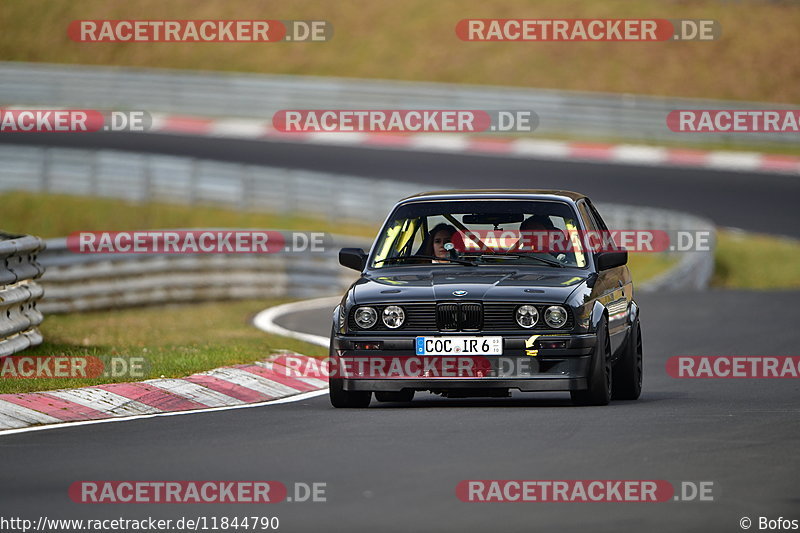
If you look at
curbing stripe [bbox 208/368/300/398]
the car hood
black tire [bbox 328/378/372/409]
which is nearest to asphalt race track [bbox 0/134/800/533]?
black tire [bbox 328/378/372/409]

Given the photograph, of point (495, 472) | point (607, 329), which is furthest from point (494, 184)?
point (495, 472)

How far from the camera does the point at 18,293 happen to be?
13.5 meters

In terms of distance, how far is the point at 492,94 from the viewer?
Result: 41438mm

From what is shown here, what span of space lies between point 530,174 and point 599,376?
25.8 m

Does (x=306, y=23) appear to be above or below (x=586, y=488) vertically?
above

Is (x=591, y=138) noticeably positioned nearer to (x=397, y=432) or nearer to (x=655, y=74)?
(x=655, y=74)

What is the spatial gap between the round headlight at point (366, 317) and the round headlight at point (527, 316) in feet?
3.20

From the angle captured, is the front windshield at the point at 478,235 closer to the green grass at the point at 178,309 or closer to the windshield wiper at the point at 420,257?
the windshield wiper at the point at 420,257

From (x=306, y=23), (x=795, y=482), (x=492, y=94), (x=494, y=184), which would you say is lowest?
(x=795, y=482)

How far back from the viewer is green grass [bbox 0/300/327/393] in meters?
13.0

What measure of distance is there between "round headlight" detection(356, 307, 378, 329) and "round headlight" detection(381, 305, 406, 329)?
7 cm

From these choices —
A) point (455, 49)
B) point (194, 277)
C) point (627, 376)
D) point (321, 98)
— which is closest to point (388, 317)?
point (627, 376)

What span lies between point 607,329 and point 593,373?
526mm

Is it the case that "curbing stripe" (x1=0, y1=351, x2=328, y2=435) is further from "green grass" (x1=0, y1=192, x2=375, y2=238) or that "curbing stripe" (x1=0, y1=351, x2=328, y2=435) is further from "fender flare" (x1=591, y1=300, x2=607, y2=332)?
"green grass" (x1=0, y1=192, x2=375, y2=238)
